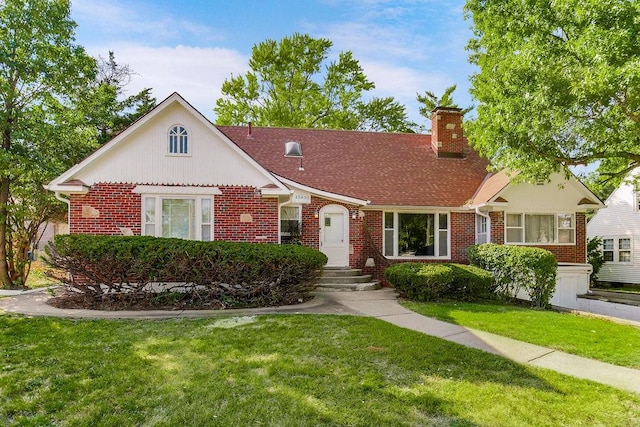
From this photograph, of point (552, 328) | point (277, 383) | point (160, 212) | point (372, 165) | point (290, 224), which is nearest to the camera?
point (277, 383)

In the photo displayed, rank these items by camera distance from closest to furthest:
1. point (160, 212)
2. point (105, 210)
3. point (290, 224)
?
point (105, 210) → point (160, 212) → point (290, 224)

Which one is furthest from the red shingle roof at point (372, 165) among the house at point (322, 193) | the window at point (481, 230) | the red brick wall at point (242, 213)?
the red brick wall at point (242, 213)

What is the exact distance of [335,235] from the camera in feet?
49.3

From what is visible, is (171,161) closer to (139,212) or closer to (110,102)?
(139,212)

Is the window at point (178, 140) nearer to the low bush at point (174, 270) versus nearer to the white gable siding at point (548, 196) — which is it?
the low bush at point (174, 270)

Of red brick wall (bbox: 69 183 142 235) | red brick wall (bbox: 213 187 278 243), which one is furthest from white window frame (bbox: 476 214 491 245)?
red brick wall (bbox: 69 183 142 235)

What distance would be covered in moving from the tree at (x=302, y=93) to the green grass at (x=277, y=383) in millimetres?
24979

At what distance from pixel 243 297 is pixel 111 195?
16.5 feet

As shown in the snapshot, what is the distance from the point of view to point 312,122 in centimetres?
3112

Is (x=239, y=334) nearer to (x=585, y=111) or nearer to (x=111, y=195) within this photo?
(x=111, y=195)

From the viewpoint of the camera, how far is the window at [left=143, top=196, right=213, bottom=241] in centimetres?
1202

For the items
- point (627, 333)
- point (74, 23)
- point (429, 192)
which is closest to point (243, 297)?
point (627, 333)

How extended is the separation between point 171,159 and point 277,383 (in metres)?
8.70

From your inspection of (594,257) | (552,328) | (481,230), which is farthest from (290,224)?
(594,257)
